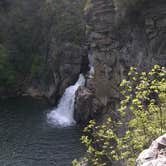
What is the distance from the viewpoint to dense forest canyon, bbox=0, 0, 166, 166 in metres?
24.1

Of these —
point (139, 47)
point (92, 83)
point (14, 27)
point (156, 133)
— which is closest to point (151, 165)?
point (156, 133)

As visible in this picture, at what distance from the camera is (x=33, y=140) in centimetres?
3116

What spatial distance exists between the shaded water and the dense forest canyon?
2.10 meters

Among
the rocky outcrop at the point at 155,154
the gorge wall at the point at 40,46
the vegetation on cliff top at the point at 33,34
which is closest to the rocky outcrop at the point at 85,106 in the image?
the gorge wall at the point at 40,46

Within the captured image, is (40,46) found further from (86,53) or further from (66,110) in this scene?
(66,110)

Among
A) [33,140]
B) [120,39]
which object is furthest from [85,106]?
[120,39]

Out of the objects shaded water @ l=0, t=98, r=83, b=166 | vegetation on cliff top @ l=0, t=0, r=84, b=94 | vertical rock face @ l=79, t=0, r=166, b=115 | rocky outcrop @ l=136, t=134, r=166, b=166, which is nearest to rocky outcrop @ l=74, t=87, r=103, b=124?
vertical rock face @ l=79, t=0, r=166, b=115

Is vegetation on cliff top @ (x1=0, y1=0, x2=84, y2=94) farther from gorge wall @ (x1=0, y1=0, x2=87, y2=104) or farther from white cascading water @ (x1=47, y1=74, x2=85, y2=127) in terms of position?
white cascading water @ (x1=47, y1=74, x2=85, y2=127)

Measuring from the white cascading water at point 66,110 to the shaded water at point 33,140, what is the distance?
1.03m

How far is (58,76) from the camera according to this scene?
142 ft

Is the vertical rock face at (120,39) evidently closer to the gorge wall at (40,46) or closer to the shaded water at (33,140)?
the shaded water at (33,140)

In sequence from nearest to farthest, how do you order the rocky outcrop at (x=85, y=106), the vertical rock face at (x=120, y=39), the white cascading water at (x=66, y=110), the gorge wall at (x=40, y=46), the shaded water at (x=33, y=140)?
the vertical rock face at (x=120, y=39), the shaded water at (x=33, y=140), the rocky outcrop at (x=85, y=106), the white cascading water at (x=66, y=110), the gorge wall at (x=40, y=46)

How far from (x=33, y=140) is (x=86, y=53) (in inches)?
557

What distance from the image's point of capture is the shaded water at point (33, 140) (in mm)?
27562
